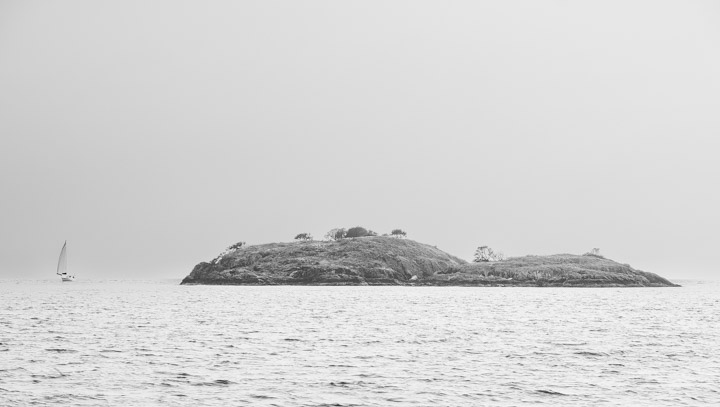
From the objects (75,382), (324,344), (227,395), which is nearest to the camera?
(227,395)

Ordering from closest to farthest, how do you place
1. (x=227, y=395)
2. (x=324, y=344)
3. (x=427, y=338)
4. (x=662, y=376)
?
(x=227, y=395) < (x=662, y=376) < (x=324, y=344) < (x=427, y=338)

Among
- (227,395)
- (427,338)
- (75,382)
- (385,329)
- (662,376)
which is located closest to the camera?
(227,395)

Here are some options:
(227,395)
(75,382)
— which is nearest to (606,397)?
(227,395)

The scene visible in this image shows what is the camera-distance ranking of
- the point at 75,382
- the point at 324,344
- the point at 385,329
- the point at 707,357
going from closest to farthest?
the point at 75,382 < the point at 707,357 < the point at 324,344 < the point at 385,329

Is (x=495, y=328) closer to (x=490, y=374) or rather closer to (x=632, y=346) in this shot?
(x=632, y=346)

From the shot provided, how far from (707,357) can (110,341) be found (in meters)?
48.0

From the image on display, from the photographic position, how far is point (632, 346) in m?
62.6

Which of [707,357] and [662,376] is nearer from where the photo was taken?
[662,376]

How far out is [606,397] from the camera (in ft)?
124

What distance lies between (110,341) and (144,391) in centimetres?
2734

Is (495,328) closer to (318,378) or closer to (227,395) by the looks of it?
(318,378)

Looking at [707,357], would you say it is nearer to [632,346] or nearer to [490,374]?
[632,346]

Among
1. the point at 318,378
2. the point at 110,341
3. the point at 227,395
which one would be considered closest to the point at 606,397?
the point at 318,378

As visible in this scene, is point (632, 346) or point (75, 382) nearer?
point (75, 382)
